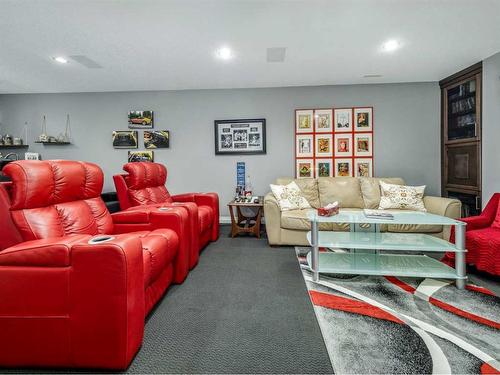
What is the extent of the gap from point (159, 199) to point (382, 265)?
2672mm

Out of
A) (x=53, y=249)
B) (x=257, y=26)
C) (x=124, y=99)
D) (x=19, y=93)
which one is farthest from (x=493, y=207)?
(x=19, y=93)

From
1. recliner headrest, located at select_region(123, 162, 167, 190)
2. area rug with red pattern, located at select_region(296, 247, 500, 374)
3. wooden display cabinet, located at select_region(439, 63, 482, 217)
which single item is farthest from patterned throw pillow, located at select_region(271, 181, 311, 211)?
wooden display cabinet, located at select_region(439, 63, 482, 217)

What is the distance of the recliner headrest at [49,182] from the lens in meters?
1.59

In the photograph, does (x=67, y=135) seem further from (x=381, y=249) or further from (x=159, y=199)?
(x=381, y=249)

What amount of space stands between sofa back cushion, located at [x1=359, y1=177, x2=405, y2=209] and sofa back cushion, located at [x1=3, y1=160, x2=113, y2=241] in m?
3.47

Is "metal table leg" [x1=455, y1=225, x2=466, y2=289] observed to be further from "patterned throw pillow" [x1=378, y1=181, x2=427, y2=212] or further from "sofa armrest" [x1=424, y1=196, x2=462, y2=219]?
"patterned throw pillow" [x1=378, y1=181, x2=427, y2=212]

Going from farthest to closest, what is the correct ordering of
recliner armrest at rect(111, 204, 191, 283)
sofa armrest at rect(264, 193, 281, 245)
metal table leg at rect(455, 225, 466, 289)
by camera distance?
sofa armrest at rect(264, 193, 281, 245)
recliner armrest at rect(111, 204, 191, 283)
metal table leg at rect(455, 225, 466, 289)

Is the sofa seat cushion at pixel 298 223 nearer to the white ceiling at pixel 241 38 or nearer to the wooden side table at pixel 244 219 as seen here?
the wooden side table at pixel 244 219

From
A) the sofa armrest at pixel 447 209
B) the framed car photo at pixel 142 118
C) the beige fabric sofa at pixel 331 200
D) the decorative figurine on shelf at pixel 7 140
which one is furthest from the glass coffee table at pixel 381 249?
the decorative figurine on shelf at pixel 7 140

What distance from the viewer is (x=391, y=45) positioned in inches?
Result: 121

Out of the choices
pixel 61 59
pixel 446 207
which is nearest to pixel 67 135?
pixel 61 59

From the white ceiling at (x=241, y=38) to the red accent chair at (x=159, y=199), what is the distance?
→ 4.71ft

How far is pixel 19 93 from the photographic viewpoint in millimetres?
4887

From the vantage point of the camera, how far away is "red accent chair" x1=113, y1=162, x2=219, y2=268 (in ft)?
9.36
